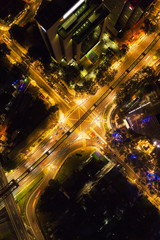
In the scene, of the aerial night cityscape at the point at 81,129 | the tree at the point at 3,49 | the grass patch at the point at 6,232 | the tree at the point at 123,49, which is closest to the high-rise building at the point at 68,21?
the aerial night cityscape at the point at 81,129

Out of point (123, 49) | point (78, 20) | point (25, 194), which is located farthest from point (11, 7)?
point (25, 194)

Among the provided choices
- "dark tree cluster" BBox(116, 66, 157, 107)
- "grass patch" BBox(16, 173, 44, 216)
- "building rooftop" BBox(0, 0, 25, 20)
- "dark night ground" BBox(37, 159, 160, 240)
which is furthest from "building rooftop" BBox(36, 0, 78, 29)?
"grass patch" BBox(16, 173, 44, 216)

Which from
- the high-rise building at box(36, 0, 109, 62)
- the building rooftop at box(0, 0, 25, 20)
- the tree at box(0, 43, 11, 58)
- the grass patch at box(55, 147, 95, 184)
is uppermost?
the building rooftop at box(0, 0, 25, 20)

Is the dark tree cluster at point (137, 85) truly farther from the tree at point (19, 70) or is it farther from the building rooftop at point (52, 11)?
the tree at point (19, 70)

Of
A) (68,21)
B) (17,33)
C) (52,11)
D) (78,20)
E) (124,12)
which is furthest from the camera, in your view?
(17,33)

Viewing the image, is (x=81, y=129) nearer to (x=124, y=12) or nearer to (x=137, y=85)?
(x=137, y=85)

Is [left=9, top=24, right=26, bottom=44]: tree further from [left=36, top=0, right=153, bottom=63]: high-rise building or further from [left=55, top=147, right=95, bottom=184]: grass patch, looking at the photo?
[left=55, top=147, right=95, bottom=184]: grass patch

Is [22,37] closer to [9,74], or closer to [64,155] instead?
[9,74]
